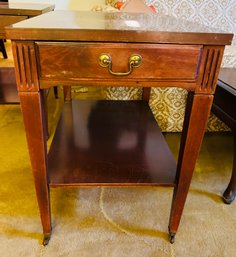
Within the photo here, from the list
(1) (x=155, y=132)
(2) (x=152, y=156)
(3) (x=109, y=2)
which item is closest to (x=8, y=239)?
(2) (x=152, y=156)

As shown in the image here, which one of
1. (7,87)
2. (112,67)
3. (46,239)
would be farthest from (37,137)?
(7,87)

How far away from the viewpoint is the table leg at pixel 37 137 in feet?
1.95

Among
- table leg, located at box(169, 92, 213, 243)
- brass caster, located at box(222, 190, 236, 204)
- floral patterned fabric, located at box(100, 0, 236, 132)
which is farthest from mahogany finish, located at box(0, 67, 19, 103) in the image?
brass caster, located at box(222, 190, 236, 204)

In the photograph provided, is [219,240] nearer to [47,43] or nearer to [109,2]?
[47,43]

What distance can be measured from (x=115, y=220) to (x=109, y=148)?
27 centimetres

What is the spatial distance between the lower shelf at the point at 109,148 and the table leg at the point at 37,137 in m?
0.05

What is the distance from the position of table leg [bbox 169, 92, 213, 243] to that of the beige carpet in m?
0.13

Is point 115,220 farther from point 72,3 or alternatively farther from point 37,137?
point 72,3

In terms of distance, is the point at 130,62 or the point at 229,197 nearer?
the point at 130,62

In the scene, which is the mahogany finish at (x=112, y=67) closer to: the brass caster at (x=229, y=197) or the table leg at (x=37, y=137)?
the table leg at (x=37, y=137)

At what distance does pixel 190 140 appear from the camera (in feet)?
2.21

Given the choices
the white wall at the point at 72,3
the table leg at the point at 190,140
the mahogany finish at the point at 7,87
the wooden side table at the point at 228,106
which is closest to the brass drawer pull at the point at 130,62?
the table leg at the point at 190,140

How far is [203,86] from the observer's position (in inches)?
23.7

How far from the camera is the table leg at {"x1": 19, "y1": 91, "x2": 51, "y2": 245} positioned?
60cm
